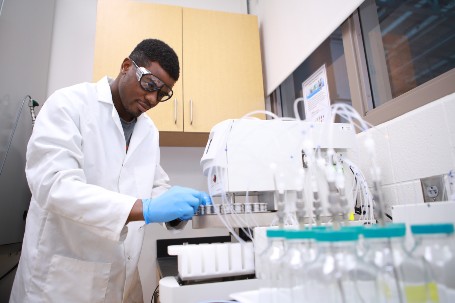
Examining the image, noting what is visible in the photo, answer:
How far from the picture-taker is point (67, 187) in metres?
0.97

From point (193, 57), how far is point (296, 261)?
1.81 meters

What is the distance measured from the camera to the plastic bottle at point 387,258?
0.46 metres

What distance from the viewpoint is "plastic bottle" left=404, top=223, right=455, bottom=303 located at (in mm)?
463

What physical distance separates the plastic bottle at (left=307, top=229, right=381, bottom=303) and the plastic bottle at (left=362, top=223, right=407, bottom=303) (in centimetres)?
1

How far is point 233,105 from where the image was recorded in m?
2.08

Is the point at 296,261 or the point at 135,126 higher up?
the point at 135,126

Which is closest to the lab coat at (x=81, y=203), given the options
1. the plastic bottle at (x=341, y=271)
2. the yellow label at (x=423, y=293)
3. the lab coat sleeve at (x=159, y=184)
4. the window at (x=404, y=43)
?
the lab coat sleeve at (x=159, y=184)

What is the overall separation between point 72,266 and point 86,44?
1.81 metres

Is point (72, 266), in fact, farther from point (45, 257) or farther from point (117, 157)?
point (117, 157)

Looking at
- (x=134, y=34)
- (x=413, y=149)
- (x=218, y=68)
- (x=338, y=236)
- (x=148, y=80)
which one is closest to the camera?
(x=338, y=236)

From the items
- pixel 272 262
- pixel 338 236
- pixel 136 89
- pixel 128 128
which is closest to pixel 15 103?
pixel 128 128

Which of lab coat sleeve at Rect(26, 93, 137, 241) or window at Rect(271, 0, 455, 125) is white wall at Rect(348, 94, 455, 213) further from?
lab coat sleeve at Rect(26, 93, 137, 241)

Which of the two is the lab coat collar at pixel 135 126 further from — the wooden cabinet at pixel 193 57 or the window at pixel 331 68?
the window at pixel 331 68

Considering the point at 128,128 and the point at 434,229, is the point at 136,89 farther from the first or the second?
the point at 434,229
